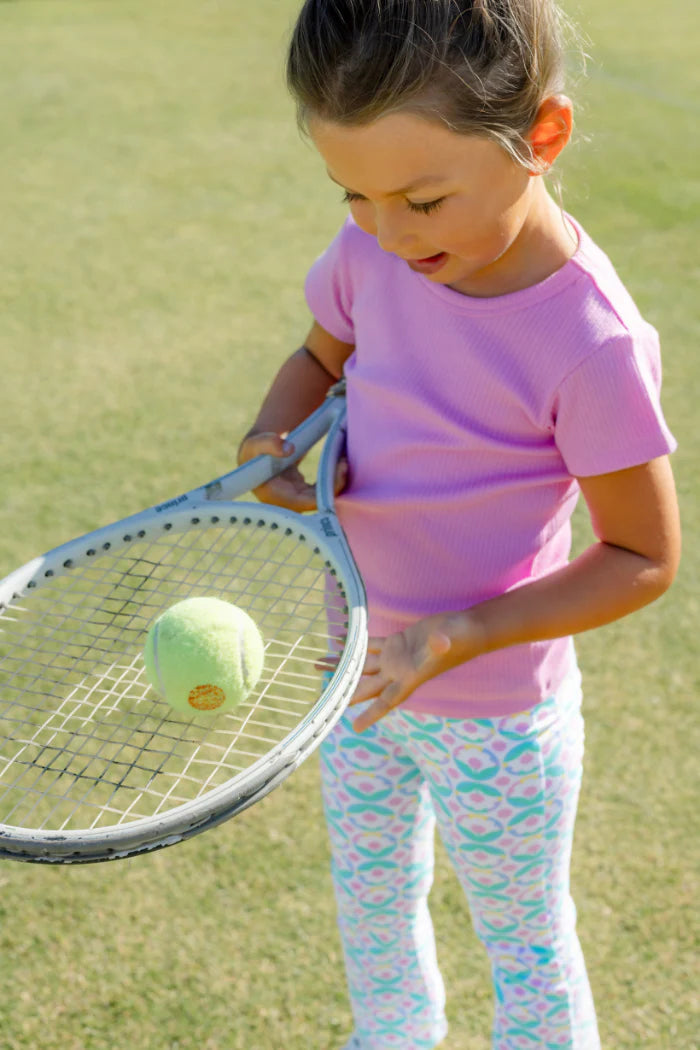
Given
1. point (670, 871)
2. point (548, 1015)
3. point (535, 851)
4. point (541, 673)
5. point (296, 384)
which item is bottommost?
point (670, 871)

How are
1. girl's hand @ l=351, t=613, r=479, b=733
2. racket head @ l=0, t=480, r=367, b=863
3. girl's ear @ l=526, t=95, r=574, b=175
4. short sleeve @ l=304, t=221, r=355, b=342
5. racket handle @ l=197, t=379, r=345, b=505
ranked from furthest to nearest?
racket handle @ l=197, t=379, r=345, b=505, short sleeve @ l=304, t=221, r=355, b=342, girl's hand @ l=351, t=613, r=479, b=733, girl's ear @ l=526, t=95, r=574, b=175, racket head @ l=0, t=480, r=367, b=863

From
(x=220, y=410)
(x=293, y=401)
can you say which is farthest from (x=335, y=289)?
(x=220, y=410)

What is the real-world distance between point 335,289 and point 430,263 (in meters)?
0.35

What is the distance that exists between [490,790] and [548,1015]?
17.1 inches

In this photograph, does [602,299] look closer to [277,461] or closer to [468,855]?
[277,461]

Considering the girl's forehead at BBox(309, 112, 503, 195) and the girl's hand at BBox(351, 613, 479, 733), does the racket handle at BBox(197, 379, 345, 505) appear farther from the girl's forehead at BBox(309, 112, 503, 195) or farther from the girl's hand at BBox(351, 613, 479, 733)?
the girl's forehead at BBox(309, 112, 503, 195)

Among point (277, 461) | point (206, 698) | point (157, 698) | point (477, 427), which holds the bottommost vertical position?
point (157, 698)

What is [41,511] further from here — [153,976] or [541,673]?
[541,673]

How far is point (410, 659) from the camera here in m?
1.44

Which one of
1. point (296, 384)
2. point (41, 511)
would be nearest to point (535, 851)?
point (296, 384)

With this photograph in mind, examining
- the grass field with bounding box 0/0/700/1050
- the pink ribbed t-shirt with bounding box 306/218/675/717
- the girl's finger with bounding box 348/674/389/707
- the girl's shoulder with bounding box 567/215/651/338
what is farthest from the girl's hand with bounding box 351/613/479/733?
the grass field with bounding box 0/0/700/1050

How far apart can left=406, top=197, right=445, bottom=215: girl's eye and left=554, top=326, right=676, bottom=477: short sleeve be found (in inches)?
10.0

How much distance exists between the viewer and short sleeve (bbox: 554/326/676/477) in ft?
4.39

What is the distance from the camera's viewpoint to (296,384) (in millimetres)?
1900
